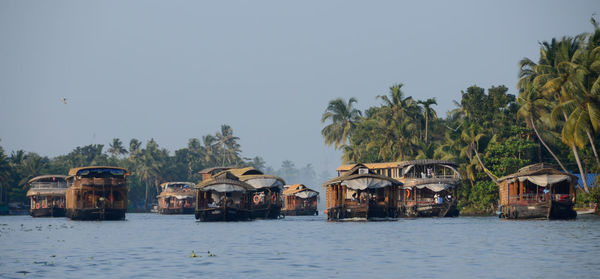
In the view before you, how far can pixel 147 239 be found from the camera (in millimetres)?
47094

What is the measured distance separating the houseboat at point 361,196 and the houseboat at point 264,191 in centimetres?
1024

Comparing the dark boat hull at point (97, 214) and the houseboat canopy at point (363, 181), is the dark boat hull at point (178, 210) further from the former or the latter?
the houseboat canopy at point (363, 181)

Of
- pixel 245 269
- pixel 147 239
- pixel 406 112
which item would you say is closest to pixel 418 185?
pixel 406 112

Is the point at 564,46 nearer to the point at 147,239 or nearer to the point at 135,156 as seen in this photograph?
the point at 147,239

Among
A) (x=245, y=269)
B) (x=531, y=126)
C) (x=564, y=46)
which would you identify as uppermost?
(x=564, y=46)

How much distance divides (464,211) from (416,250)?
5862 cm

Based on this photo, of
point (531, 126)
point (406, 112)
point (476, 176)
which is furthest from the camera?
point (406, 112)

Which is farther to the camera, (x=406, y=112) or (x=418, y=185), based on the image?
(x=406, y=112)

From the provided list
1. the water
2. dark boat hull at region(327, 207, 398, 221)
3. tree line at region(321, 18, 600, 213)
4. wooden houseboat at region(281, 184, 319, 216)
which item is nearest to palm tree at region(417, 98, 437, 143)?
tree line at region(321, 18, 600, 213)

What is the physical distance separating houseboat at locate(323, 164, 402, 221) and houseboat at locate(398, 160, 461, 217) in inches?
330

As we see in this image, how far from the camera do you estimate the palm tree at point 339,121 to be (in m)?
130

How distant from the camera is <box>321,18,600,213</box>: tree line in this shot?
215 feet

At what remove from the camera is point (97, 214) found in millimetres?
77562

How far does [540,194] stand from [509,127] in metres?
28.3
